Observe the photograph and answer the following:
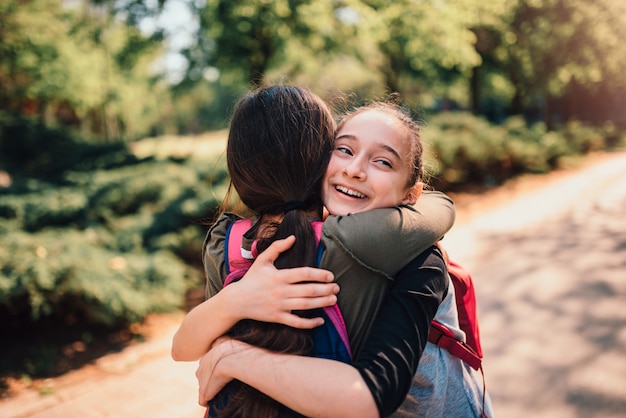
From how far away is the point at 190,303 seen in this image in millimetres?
5227

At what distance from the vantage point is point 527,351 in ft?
11.8

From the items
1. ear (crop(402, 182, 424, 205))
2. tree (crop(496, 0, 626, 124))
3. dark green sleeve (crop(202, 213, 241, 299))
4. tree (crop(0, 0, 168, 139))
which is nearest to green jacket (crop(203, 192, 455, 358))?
ear (crop(402, 182, 424, 205))

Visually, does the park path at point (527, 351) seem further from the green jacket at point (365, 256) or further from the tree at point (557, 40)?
the tree at point (557, 40)

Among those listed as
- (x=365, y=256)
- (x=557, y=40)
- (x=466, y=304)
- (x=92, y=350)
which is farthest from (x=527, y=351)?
(x=557, y=40)

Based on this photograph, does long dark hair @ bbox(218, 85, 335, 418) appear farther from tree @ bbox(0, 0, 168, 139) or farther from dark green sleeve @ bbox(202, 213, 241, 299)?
tree @ bbox(0, 0, 168, 139)

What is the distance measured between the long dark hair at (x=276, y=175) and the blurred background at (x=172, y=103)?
0.34m

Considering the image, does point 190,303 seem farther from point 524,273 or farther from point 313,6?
point 313,6

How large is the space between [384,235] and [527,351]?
297cm

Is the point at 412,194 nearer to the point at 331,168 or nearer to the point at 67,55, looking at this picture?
the point at 331,168

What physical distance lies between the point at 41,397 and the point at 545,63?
62.2 ft

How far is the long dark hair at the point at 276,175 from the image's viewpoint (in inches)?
47.4

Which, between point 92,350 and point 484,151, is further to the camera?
point 484,151

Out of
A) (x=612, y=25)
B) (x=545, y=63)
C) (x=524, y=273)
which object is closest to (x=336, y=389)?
(x=524, y=273)

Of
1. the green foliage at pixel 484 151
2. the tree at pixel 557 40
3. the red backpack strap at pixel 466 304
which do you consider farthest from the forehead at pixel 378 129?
the tree at pixel 557 40
